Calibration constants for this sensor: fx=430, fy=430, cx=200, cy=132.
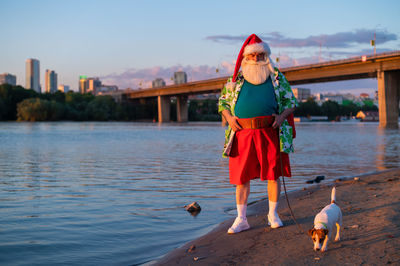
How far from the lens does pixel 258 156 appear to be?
4918mm

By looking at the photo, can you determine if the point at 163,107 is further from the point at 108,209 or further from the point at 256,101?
the point at 256,101

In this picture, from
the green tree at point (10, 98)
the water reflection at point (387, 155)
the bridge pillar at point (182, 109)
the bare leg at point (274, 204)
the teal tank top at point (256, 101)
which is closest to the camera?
the teal tank top at point (256, 101)

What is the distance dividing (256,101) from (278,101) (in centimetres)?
27

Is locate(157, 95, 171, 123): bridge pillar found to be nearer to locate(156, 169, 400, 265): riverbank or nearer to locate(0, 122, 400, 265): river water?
locate(0, 122, 400, 265): river water

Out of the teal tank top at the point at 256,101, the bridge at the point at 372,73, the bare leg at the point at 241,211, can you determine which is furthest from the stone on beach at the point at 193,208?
the bridge at the point at 372,73

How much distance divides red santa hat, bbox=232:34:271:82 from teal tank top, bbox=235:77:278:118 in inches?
10.2

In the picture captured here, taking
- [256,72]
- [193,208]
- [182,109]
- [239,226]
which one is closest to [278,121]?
[256,72]

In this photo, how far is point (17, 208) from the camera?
22.1 feet

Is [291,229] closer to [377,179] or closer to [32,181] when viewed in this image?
[377,179]

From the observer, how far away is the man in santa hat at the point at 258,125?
491cm

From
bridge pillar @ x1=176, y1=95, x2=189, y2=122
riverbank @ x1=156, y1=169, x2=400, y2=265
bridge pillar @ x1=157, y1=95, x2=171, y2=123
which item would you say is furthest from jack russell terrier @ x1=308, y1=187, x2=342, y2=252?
bridge pillar @ x1=176, y1=95, x2=189, y2=122

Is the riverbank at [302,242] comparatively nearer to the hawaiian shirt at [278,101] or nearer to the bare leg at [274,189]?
the bare leg at [274,189]

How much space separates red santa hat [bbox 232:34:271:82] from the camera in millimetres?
5113

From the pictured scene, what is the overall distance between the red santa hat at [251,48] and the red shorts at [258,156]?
76cm
